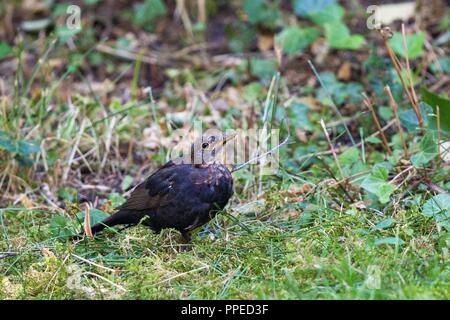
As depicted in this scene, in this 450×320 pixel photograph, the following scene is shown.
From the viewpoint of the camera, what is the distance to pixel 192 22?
823 centimetres

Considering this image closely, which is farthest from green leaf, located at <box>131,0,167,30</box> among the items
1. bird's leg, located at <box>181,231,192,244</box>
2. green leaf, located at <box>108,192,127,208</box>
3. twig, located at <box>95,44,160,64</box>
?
bird's leg, located at <box>181,231,192,244</box>

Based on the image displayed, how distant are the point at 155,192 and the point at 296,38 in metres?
2.90

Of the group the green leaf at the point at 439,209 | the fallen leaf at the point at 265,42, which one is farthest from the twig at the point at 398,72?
the fallen leaf at the point at 265,42

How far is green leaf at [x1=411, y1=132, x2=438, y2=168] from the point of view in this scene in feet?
15.5

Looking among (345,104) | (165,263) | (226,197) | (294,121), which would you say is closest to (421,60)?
(345,104)

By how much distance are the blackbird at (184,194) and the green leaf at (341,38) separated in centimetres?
219

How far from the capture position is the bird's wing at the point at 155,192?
4566mm

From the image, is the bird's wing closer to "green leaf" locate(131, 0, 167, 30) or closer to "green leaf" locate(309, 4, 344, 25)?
"green leaf" locate(309, 4, 344, 25)

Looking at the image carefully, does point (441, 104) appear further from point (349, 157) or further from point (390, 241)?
point (390, 241)

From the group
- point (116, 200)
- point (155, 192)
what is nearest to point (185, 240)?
point (155, 192)

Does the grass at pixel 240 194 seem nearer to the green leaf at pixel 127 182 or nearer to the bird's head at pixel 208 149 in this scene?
the green leaf at pixel 127 182

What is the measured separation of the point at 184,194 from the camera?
4.46 m

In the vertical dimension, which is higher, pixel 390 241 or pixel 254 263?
pixel 390 241

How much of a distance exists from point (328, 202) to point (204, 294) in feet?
4.25
